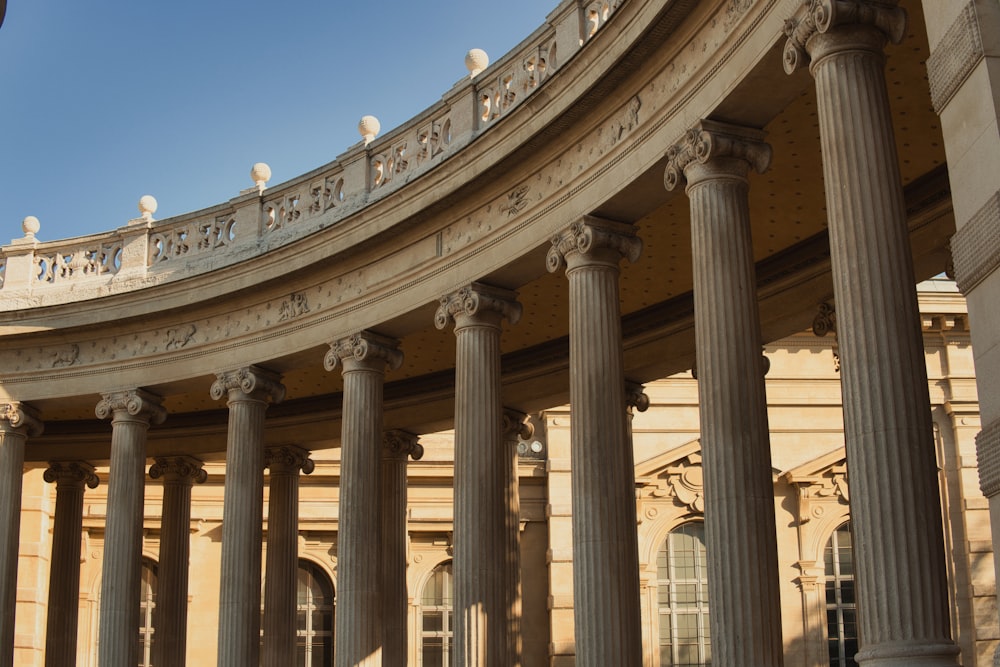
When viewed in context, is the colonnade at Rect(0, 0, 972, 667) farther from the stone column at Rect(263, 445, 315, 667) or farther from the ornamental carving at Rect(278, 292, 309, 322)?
the ornamental carving at Rect(278, 292, 309, 322)

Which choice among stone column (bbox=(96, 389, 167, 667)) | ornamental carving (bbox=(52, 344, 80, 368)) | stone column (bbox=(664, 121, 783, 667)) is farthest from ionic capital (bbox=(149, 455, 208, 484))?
stone column (bbox=(664, 121, 783, 667))

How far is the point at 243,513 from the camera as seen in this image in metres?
39.0

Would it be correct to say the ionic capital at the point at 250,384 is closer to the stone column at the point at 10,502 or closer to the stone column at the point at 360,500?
the stone column at the point at 360,500

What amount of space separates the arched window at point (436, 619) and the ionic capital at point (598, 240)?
26.1 meters

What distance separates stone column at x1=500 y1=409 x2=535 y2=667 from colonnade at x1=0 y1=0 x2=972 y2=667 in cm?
10

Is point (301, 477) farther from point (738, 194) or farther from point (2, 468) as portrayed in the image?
point (738, 194)

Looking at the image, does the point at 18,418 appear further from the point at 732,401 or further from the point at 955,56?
the point at 955,56

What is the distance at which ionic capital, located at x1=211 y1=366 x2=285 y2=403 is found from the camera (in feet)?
130

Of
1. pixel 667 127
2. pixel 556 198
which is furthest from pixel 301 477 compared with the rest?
pixel 667 127

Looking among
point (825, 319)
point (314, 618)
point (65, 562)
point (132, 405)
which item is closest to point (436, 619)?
point (314, 618)

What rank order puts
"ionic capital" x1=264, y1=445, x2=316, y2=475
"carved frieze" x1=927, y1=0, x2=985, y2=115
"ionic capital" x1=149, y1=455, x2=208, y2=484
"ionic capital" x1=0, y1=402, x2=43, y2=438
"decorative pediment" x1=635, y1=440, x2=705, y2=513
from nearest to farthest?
"carved frieze" x1=927, y1=0, x2=985, y2=115
"ionic capital" x1=0, y1=402, x2=43, y2=438
"ionic capital" x1=264, y1=445, x2=316, y2=475
"ionic capital" x1=149, y1=455, x2=208, y2=484
"decorative pediment" x1=635, y1=440, x2=705, y2=513

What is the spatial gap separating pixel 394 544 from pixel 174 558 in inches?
341

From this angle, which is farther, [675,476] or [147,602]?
[147,602]

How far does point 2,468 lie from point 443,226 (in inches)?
675
